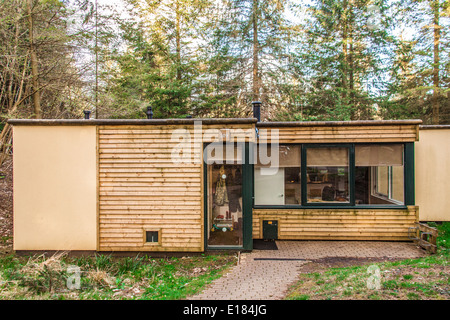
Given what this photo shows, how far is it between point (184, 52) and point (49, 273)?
12.5 metres

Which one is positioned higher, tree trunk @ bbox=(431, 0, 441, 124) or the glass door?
tree trunk @ bbox=(431, 0, 441, 124)

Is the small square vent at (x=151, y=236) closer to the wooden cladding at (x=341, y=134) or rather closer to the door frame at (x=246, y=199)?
the door frame at (x=246, y=199)

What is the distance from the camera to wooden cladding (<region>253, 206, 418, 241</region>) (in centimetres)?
638

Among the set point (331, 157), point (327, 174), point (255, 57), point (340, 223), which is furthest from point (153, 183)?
point (255, 57)

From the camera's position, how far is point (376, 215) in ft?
21.1

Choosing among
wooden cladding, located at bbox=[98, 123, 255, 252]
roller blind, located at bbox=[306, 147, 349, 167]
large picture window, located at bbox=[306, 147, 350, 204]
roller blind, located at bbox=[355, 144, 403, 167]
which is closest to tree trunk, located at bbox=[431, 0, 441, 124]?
roller blind, located at bbox=[355, 144, 403, 167]

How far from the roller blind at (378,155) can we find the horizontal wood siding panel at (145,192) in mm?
3948

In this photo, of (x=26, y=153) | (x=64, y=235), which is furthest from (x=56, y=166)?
(x=64, y=235)

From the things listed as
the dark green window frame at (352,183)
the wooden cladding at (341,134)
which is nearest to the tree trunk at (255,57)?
the wooden cladding at (341,134)

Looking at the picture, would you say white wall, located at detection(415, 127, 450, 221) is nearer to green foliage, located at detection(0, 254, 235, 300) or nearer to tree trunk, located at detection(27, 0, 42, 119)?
green foliage, located at detection(0, 254, 235, 300)

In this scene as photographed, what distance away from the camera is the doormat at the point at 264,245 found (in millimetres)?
6148

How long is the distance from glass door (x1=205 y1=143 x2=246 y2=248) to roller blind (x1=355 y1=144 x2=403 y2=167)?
3.01 meters

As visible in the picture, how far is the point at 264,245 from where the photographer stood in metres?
6.34

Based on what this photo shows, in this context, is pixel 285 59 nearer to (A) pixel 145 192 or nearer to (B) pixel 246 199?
(B) pixel 246 199
